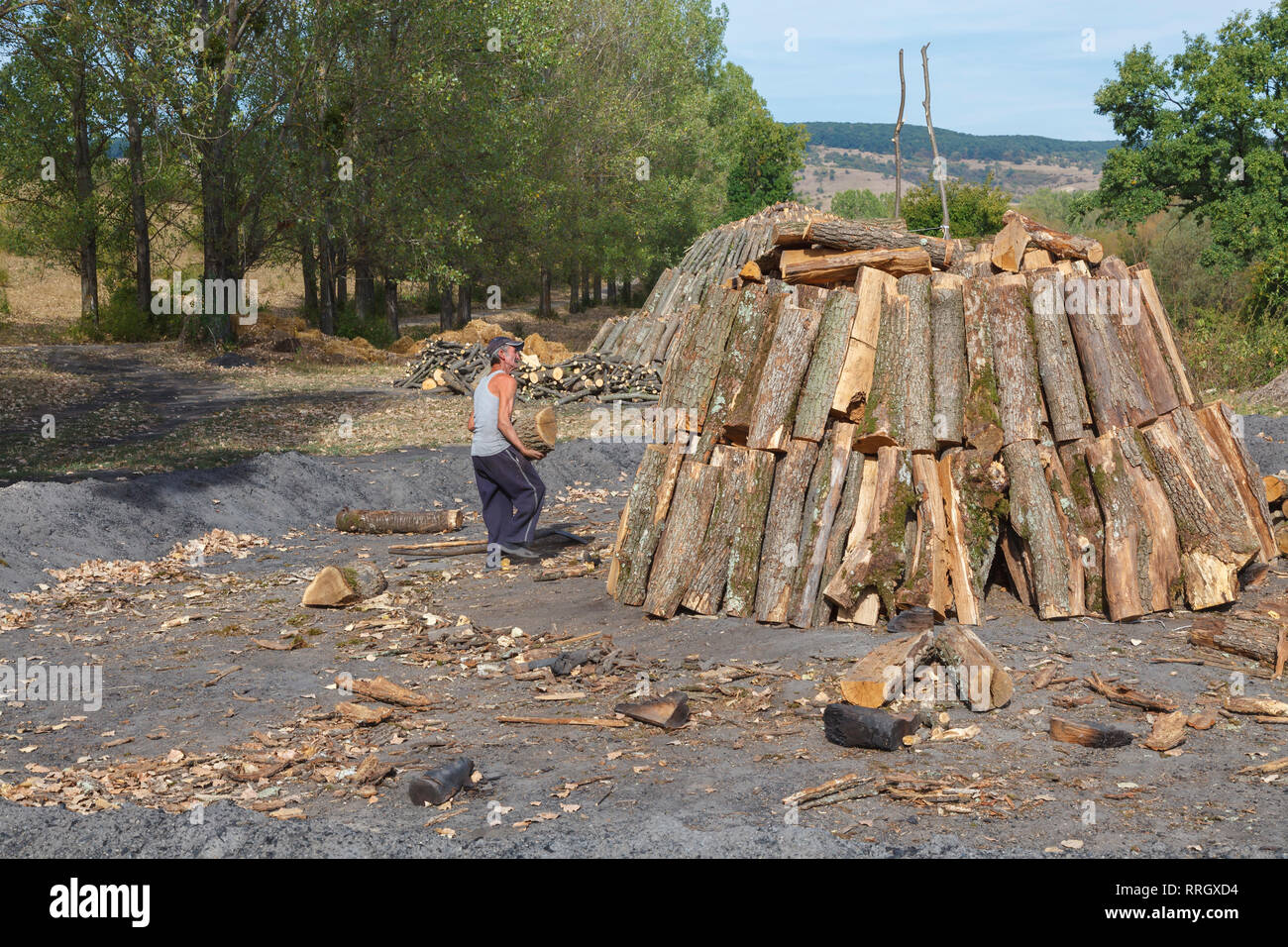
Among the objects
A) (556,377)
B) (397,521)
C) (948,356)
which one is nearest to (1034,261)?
(948,356)

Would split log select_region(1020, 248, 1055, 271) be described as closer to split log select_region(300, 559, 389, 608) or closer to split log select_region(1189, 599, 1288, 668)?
split log select_region(1189, 599, 1288, 668)

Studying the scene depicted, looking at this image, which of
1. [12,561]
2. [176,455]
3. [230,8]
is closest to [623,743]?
[12,561]

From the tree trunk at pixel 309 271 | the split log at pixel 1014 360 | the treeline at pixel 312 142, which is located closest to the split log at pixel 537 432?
the split log at pixel 1014 360

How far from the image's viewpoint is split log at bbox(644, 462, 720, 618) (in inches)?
279

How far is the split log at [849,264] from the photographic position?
7668 millimetres

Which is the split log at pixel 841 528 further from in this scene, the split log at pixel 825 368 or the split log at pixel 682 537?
the split log at pixel 682 537

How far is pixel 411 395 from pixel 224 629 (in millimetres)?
11922

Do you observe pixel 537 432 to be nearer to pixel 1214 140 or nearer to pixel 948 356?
pixel 948 356

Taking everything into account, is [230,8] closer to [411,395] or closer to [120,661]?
[411,395]

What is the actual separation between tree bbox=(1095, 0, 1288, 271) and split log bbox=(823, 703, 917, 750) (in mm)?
23741

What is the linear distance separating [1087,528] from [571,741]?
3.80m

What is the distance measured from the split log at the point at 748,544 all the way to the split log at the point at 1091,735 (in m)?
2.33

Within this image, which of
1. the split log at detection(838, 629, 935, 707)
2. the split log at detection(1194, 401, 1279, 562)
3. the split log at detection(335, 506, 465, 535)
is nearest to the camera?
the split log at detection(838, 629, 935, 707)

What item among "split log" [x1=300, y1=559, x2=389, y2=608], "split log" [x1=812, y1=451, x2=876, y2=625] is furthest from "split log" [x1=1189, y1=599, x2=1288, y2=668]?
"split log" [x1=300, y1=559, x2=389, y2=608]
